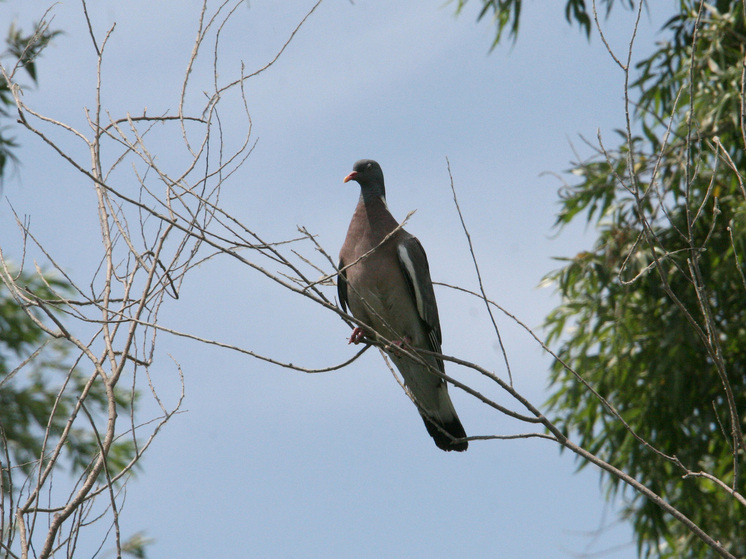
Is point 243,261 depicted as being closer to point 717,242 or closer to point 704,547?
point 717,242

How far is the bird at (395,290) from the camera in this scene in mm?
3566

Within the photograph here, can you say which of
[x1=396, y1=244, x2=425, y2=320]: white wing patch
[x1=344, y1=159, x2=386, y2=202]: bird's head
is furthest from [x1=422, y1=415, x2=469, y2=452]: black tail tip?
[x1=344, y1=159, x2=386, y2=202]: bird's head

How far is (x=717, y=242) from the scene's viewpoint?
5.81 metres

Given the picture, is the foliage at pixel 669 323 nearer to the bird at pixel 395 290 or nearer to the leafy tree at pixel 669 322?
the leafy tree at pixel 669 322

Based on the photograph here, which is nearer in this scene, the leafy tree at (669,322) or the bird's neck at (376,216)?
the bird's neck at (376,216)

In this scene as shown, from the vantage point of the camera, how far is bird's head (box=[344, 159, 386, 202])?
3846 millimetres

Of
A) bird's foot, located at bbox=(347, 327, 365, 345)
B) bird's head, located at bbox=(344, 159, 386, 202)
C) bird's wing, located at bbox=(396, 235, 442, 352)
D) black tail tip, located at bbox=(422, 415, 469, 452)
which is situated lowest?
black tail tip, located at bbox=(422, 415, 469, 452)

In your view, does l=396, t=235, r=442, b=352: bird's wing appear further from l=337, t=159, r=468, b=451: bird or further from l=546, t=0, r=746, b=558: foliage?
l=546, t=0, r=746, b=558: foliage

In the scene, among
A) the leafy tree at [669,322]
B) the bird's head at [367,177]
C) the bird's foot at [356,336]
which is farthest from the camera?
the leafy tree at [669,322]

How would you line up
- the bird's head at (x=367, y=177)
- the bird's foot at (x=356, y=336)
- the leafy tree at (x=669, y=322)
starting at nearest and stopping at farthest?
the bird's foot at (x=356, y=336), the bird's head at (x=367, y=177), the leafy tree at (x=669, y=322)

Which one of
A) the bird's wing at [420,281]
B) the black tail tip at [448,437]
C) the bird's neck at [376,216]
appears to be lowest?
the black tail tip at [448,437]

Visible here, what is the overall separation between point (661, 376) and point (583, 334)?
23.4 inches

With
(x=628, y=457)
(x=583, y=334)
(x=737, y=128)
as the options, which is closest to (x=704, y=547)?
(x=628, y=457)

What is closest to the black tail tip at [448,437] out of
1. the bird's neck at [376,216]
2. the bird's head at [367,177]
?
the bird's neck at [376,216]
